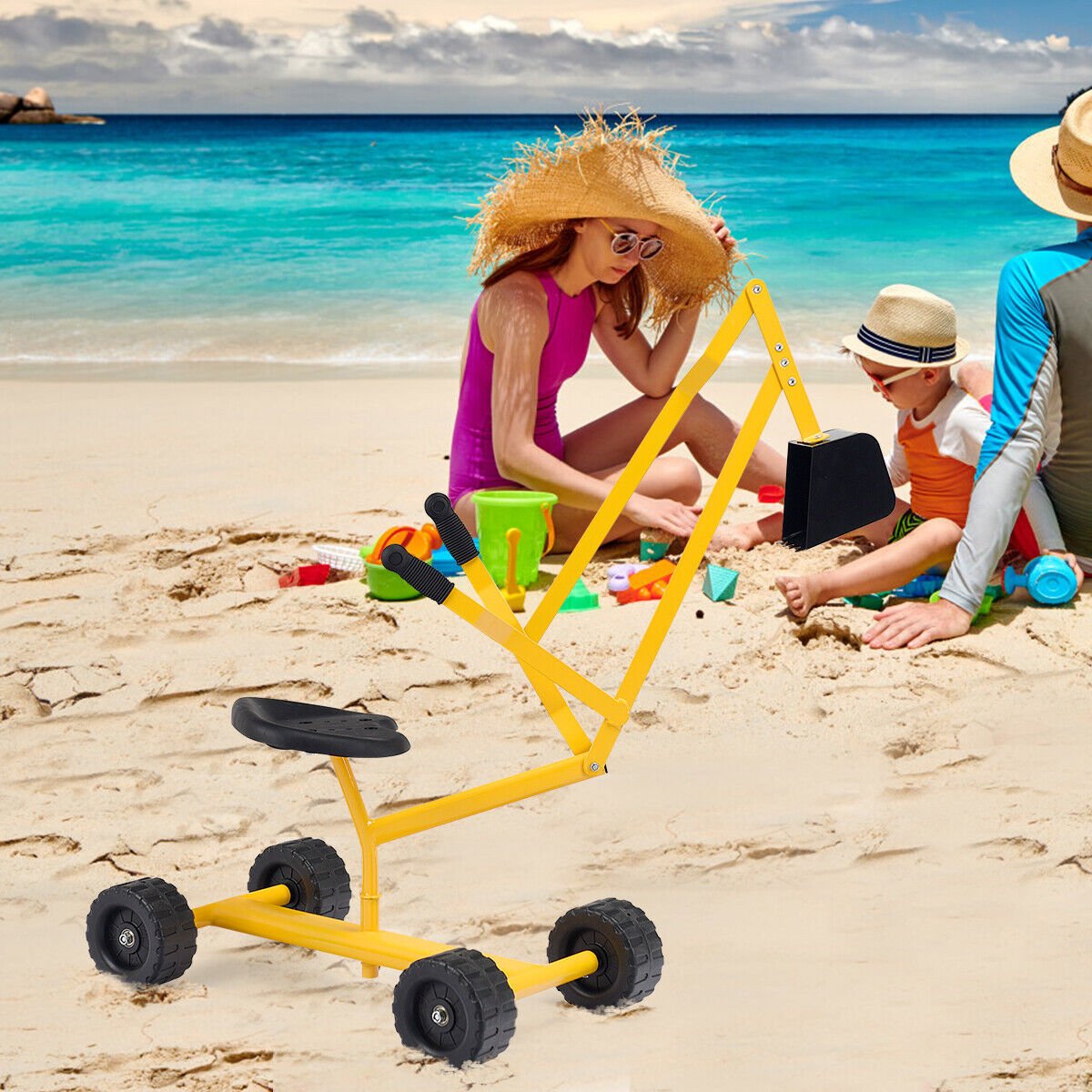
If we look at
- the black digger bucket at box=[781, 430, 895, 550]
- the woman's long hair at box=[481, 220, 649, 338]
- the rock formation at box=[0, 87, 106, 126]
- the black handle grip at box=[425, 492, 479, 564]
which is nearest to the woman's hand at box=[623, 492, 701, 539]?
the woman's long hair at box=[481, 220, 649, 338]

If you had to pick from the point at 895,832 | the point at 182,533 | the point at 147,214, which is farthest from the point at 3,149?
the point at 895,832

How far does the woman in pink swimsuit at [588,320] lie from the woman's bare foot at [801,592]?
1.02ft

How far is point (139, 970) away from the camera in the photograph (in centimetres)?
215

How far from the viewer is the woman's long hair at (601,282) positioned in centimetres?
410

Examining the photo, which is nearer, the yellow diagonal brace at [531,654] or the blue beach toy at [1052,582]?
the yellow diagonal brace at [531,654]

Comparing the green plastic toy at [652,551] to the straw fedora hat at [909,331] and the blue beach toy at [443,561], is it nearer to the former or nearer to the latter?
the blue beach toy at [443,561]

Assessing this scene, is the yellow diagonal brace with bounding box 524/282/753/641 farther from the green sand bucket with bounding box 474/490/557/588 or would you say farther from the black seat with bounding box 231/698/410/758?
the green sand bucket with bounding box 474/490/557/588

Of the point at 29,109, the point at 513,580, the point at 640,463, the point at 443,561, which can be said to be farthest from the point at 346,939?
the point at 29,109

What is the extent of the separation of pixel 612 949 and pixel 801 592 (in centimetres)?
175

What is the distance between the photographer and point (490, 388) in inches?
Answer: 166

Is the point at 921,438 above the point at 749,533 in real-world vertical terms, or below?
above

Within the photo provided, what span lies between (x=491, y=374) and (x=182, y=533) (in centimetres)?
126

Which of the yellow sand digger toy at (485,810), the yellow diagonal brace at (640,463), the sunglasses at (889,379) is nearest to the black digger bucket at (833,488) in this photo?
the yellow sand digger toy at (485,810)

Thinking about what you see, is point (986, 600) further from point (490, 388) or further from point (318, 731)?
point (318, 731)
